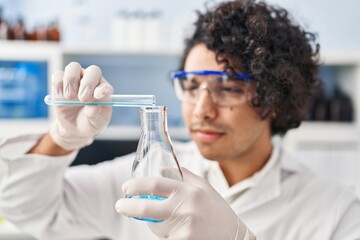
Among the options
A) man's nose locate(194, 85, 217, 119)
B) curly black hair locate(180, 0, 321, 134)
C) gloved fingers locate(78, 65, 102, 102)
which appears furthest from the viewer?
man's nose locate(194, 85, 217, 119)

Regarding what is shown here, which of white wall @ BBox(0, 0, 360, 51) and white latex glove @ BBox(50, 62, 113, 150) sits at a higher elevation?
white wall @ BBox(0, 0, 360, 51)

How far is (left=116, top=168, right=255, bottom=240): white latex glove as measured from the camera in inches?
35.3

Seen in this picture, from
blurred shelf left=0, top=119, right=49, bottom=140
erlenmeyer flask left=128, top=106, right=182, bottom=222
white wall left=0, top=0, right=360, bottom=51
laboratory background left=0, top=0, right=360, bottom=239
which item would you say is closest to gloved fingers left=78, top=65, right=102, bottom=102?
erlenmeyer flask left=128, top=106, right=182, bottom=222

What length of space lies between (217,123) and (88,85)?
472 millimetres

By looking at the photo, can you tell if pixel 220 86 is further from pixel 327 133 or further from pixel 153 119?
pixel 327 133

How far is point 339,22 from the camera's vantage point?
314 cm

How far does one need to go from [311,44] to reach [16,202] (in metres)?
1.04

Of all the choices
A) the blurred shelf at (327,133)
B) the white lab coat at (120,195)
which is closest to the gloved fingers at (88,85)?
the white lab coat at (120,195)

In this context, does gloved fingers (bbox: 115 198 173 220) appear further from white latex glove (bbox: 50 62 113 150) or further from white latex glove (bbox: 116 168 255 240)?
white latex glove (bbox: 50 62 113 150)

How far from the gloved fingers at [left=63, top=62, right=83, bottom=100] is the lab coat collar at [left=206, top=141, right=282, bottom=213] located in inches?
25.8

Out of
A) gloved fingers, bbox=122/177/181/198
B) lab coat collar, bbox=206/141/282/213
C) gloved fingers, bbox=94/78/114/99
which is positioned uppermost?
gloved fingers, bbox=94/78/114/99

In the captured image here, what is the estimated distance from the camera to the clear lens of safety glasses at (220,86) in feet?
4.36

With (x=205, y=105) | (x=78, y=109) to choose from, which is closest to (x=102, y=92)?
(x=78, y=109)

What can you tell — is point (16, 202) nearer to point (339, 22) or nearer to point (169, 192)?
point (169, 192)
